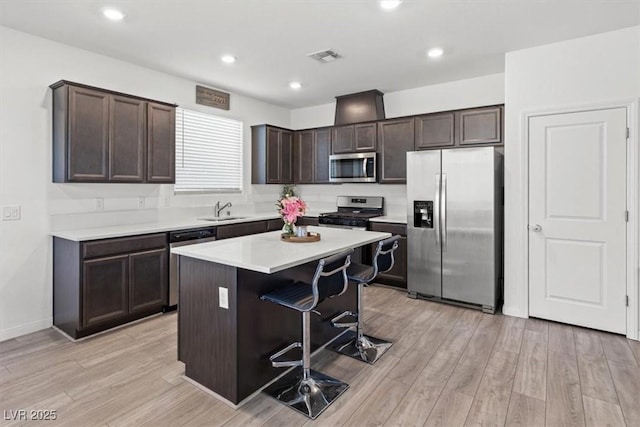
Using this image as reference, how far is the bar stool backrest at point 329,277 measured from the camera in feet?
6.64

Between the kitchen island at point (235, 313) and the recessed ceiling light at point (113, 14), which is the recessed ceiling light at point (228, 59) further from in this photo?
the kitchen island at point (235, 313)

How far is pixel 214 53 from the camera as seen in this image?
3.66 meters

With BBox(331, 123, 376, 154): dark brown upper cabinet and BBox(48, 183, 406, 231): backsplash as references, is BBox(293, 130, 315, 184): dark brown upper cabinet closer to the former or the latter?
BBox(48, 183, 406, 231): backsplash

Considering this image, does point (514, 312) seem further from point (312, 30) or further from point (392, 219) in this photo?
point (312, 30)

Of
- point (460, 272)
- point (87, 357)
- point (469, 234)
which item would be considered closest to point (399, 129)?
point (469, 234)

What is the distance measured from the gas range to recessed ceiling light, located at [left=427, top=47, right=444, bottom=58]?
2.13 meters

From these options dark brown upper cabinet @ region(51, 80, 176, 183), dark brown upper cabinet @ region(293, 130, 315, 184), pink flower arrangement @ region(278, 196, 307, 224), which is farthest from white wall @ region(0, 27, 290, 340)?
dark brown upper cabinet @ region(293, 130, 315, 184)

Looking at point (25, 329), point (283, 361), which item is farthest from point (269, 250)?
point (25, 329)

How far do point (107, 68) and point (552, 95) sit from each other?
14.9ft

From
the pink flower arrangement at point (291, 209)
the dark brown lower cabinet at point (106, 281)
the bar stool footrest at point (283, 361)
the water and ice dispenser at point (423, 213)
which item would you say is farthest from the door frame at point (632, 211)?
the dark brown lower cabinet at point (106, 281)

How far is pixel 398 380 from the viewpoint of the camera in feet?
7.95

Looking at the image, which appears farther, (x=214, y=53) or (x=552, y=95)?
(x=214, y=53)

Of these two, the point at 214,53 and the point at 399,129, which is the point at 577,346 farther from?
the point at 214,53

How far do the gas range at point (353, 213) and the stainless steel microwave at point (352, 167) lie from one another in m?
0.45
